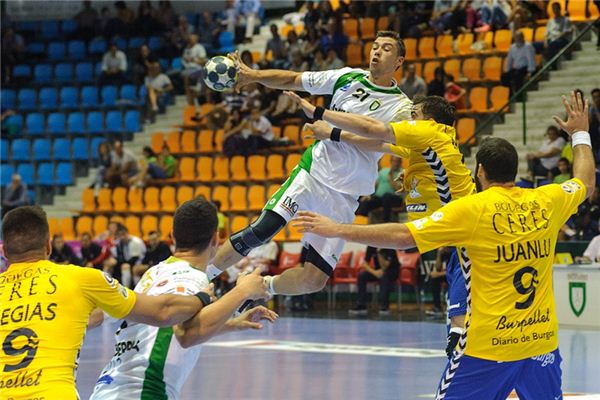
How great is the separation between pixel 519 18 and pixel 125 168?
31.4 feet

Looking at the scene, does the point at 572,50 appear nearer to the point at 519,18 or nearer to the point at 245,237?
the point at 519,18

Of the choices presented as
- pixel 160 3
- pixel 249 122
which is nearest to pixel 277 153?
pixel 249 122

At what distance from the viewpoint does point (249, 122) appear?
24422 mm

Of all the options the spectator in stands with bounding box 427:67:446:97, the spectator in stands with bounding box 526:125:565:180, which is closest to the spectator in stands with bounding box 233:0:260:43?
the spectator in stands with bounding box 427:67:446:97

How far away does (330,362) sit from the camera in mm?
13391

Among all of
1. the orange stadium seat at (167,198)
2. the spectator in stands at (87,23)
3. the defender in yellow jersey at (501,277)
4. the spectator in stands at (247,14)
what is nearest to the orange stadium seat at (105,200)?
the orange stadium seat at (167,198)

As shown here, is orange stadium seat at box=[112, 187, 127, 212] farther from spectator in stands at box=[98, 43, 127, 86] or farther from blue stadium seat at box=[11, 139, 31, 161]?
spectator in stands at box=[98, 43, 127, 86]

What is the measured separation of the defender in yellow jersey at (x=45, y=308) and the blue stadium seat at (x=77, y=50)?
2610cm

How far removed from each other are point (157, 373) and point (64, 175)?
23027 millimetres

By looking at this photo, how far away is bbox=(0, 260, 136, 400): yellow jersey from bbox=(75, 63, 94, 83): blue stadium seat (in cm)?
2530

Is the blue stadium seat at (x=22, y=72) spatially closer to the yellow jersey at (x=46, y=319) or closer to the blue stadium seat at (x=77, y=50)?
the blue stadium seat at (x=77, y=50)

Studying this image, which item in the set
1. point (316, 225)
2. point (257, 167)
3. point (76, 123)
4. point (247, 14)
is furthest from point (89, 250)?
point (316, 225)

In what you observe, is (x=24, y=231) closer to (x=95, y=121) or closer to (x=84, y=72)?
(x=95, y=121)

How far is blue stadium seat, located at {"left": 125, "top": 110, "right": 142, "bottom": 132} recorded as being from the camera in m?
28.4
